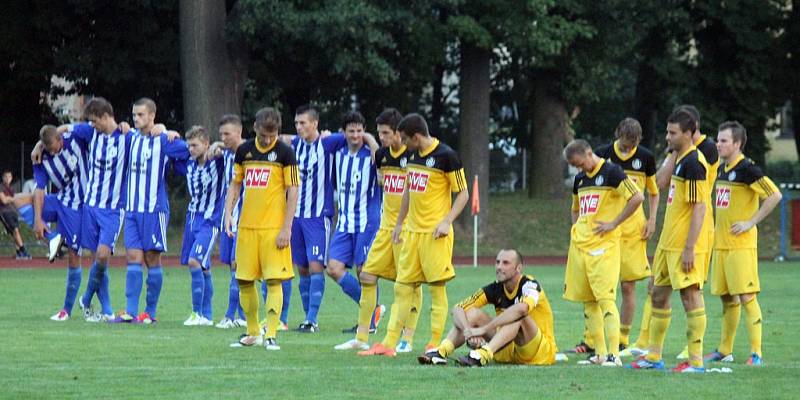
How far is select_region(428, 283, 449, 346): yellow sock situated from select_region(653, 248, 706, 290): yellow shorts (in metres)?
1.96

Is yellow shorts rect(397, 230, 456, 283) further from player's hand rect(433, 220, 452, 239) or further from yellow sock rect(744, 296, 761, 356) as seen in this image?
yellow sock rect(744, 296, 761, 356)

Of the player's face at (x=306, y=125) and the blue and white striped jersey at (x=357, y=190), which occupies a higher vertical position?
the player's face at (x=306, y=125)

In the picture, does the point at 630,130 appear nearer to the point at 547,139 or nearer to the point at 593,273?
the point at 593,273

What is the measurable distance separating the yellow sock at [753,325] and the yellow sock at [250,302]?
444 centimetres

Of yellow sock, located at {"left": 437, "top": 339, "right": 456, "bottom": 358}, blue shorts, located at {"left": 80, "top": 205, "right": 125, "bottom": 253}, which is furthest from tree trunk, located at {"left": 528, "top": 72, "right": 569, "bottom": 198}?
yellow sock, located at {"left": 437, "top": 339, "right": 456, "bottom": 358}

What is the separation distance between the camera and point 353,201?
15820 millimetres

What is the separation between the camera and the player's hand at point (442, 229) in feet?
42.0

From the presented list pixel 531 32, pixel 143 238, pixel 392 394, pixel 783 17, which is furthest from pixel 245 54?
pixel 392 394

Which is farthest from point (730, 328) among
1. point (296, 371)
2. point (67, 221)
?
point (67, 221)

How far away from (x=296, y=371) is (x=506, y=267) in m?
1.95

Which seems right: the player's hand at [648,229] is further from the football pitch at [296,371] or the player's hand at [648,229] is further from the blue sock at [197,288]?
the blue sock at [197,288]

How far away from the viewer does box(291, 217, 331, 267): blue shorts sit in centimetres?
1606

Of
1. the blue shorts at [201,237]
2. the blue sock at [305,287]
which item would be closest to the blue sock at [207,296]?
the blue shorts at [201,237]

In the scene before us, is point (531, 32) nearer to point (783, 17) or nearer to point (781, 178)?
point (783, 17)
